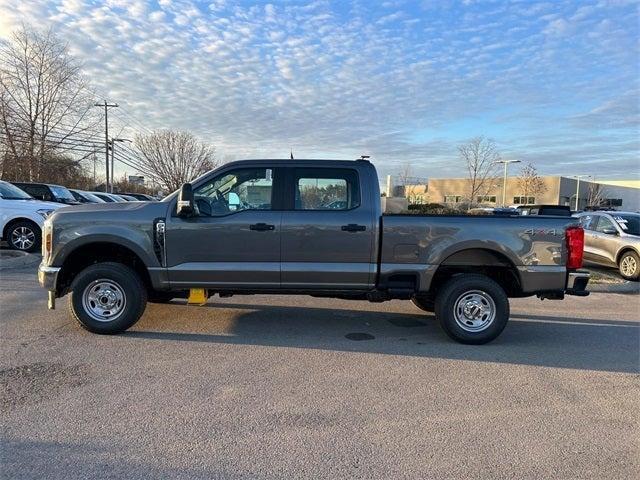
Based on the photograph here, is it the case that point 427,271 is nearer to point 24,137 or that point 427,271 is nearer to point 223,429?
point 223,429

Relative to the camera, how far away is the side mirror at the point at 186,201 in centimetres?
552

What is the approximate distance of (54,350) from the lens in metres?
5.21

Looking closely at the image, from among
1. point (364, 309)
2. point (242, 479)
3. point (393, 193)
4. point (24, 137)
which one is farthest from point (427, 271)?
point (393, 193)

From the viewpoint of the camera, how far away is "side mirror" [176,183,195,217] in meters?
5.52

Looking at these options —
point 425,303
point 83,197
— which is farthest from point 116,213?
point 83,197

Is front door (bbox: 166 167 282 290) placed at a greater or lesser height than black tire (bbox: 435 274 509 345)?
greater

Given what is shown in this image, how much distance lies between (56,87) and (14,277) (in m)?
26.5

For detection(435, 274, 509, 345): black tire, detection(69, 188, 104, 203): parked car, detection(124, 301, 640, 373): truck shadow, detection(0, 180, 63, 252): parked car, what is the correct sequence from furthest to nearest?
detection(69, 188, 104, 203): parked car < detection(0, 180, 63, 252): parked car < detection(435, 274, 509, 345): black tire < detection(124, 301, 640, 373): truck shadow

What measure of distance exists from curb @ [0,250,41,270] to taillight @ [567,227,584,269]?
34.6ft

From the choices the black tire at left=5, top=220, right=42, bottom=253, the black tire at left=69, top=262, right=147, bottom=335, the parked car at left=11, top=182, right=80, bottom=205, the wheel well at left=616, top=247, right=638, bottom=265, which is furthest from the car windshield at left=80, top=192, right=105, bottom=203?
the wheel well at left=616, top=247, right=638, bottom=265

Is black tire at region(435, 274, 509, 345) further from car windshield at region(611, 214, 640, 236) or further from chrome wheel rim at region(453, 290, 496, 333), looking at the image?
car windshield at region(611, 214, 640, 236)

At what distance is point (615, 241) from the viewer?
11883 millimetres

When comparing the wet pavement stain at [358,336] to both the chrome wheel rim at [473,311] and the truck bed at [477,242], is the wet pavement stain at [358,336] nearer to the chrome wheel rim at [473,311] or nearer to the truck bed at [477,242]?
the truck bed at [477,242]

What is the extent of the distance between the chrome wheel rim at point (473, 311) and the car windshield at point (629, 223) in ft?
26.2
